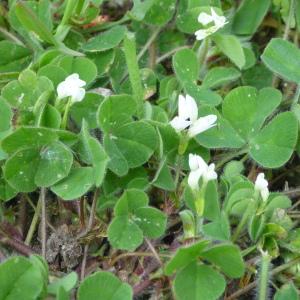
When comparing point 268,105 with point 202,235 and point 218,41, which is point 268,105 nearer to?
point 218,41

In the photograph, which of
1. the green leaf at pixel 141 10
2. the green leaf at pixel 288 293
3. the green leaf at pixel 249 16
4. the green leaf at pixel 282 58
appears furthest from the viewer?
the green leaf at pixel 249 16

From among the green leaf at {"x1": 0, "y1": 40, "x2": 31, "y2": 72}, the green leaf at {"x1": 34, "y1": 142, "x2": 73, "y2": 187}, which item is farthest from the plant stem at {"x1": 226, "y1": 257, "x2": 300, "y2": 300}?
the green leaf at {"x1": 0, "y1": 40, "x2": 31, "y2": 72}

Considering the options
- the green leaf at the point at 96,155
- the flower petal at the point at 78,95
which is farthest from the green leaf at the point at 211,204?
the flower petal at the point at 78,95

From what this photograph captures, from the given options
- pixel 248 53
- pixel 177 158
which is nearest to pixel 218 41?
pixel 248 53

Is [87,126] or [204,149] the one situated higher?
[87,126]

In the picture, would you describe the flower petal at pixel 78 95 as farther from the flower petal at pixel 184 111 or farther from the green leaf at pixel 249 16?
the green leaf at pixel 249 16

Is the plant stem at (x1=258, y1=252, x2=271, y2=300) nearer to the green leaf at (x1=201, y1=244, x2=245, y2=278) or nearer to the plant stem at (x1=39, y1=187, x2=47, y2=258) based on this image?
the green leaf at (x1=201, y1=244, x2=245, y2=278)
